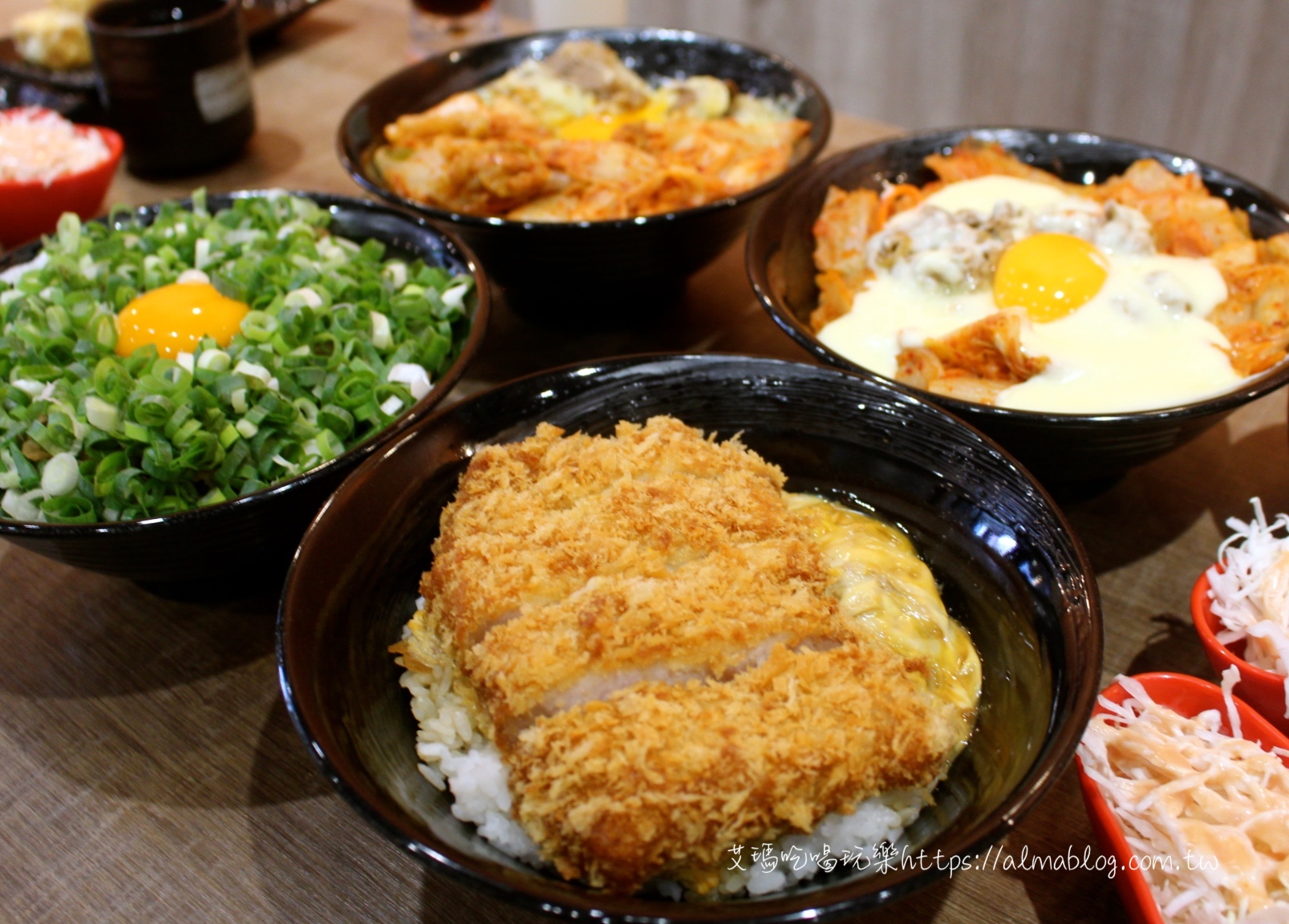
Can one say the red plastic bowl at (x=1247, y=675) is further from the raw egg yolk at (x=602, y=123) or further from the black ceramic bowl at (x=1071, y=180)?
the raw egg yolk at (x=602, y=123)

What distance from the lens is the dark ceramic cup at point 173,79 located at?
9.16 feet

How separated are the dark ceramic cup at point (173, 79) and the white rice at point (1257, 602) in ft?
9.75

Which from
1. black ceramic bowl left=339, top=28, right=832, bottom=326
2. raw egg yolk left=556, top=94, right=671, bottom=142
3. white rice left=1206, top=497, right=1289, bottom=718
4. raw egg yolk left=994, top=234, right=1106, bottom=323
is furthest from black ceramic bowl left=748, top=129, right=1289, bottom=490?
raw egg yolk left=556, top=94, right=671, bottom=142

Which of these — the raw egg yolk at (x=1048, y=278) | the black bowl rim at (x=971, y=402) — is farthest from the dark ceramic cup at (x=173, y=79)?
the raw egg yolk at (x=1048, y=278)

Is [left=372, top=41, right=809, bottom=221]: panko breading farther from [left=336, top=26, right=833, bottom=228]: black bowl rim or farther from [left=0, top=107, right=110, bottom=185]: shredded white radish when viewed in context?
[left=0, top=107, right=110, bottom=185]: shredded white radish

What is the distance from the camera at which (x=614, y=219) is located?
83.7 inches

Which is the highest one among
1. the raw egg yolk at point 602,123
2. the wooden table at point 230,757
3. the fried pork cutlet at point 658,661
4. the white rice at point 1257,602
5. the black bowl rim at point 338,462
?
the raw egg yolk at point 602,123

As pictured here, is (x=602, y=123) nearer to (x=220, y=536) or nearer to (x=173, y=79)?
(x=173, y=79)

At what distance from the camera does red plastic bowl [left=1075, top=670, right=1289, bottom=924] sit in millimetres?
1109

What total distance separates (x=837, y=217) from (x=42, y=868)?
6.26 feet

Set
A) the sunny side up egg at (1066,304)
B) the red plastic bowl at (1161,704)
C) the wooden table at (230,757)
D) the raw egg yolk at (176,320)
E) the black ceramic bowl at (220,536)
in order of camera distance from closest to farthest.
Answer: the red plastic bowl at (1161,704), the wooden table at (230,757), the black ceramic bowl at (220,536), the sunny side up egg at (1066,304), the raw egg yolk at (176,320)

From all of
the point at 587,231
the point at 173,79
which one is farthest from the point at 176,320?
the point at 173,79

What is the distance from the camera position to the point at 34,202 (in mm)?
2596

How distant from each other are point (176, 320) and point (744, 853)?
1.51 metres
